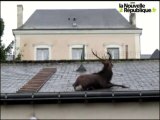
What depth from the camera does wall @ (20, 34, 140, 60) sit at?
32156mm

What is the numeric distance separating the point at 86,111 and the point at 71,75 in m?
2.42

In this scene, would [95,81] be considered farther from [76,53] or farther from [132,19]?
[132,19]

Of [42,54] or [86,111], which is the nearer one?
[86,111]

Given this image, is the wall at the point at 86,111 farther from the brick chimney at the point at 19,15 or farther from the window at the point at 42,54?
the brick chimney at the point at 19,15

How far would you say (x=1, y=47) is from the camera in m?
25.2

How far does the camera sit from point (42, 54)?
106 ft

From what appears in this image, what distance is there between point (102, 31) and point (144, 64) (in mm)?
17838

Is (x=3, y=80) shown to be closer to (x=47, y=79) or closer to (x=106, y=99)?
(x=47, y=79)

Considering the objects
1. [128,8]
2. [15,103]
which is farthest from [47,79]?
[128,8]

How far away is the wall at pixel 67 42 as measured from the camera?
1266 inches

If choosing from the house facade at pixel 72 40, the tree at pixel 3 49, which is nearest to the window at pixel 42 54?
the house facade at pixel 72 40

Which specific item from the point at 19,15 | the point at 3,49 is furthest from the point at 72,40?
the point at 3,49

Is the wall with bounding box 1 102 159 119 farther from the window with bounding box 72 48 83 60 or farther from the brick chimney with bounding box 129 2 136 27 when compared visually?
the brick chimney with bounding box 129 2 136 27

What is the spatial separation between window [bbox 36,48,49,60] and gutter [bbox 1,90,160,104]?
21.2 metres
